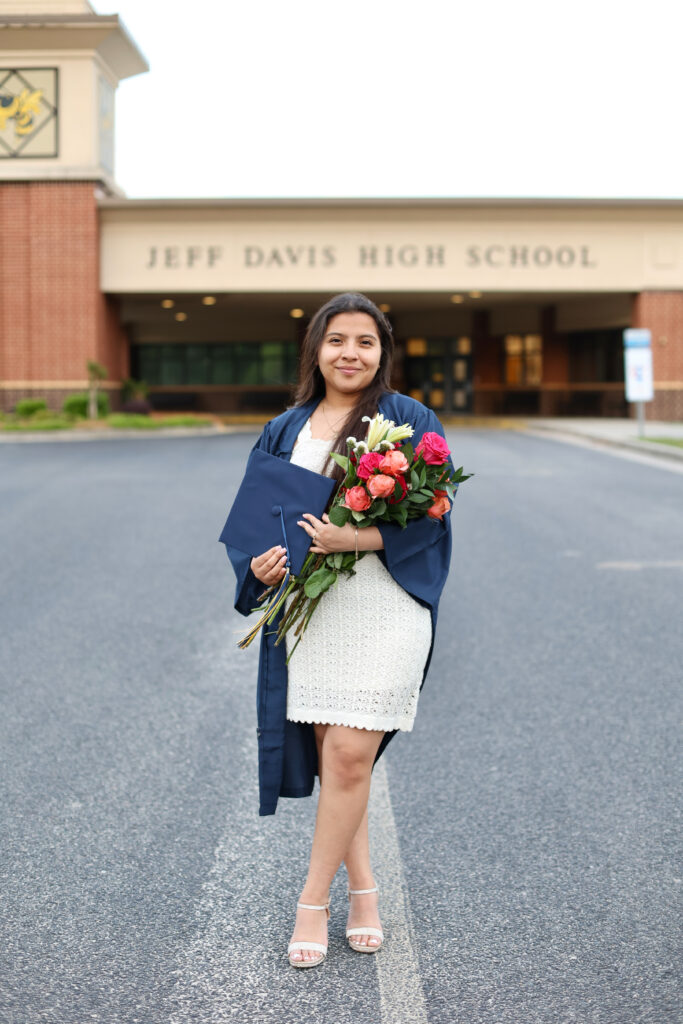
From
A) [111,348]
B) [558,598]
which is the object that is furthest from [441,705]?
[111,348]

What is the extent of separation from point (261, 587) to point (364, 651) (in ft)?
1.29

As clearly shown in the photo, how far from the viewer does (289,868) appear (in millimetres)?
4105

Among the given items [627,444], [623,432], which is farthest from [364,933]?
[623,432]

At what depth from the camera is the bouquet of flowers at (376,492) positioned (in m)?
3.17

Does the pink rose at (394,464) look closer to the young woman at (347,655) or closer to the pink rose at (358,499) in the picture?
the pink rose at (358,499)

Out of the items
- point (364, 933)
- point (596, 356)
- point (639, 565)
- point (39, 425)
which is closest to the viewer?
point (364, 933)

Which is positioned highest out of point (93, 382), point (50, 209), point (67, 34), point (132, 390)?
point (67, 34)

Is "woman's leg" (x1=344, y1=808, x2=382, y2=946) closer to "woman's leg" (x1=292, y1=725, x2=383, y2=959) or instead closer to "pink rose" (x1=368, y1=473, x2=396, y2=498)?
"woman's leg" (x1=292, y1=725, x2=383, y2=959)

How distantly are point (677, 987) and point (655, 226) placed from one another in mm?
33743

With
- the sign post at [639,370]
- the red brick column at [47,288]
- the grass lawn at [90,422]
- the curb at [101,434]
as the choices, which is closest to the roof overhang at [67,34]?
the red brick column at [47,288]

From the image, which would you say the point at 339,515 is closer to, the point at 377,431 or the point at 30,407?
the point at 377,431

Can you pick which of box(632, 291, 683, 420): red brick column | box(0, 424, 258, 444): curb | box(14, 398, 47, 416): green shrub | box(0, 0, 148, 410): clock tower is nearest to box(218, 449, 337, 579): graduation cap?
box(0, 424, 258, 444): curb

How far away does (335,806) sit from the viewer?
3.36 metres

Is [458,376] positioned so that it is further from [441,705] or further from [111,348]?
[441,705]
